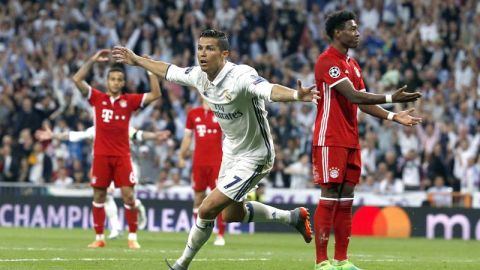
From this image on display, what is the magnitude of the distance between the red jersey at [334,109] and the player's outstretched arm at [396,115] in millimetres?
213

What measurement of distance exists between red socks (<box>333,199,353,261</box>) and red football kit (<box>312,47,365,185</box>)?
0.29 m

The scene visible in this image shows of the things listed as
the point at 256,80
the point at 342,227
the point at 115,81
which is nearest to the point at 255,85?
the point at 256,80

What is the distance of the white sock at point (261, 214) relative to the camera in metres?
12.6

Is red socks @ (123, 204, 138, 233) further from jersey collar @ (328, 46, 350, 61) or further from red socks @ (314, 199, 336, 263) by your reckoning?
jersey collar @ (328, 46, 350, 61)

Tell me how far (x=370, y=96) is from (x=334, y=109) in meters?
0.78

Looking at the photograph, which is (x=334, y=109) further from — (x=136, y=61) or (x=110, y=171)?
(x=110, y=171)

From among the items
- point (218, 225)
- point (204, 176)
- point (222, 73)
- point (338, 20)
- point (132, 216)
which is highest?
point (338, 20)

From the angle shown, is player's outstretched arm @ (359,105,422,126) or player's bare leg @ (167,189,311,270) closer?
player's outstretched arm @ (359,105,422,126)

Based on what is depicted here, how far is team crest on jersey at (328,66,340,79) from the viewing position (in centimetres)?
1162

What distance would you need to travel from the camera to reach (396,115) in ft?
37.1

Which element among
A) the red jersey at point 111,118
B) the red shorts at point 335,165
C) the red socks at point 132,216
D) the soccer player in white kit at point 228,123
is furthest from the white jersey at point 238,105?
the red socks at point 132,216

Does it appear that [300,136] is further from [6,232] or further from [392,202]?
[6,232]

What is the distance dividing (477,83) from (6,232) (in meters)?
11.7

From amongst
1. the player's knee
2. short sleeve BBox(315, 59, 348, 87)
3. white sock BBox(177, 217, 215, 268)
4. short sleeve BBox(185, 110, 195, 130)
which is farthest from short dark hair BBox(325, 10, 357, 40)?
short sleeve BBox(185, 110, 195, 130)
